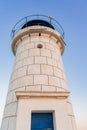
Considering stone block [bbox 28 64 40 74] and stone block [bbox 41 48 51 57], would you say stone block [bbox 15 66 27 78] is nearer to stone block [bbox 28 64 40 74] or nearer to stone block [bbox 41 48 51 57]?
stone block [bbox 28 64 40 74]

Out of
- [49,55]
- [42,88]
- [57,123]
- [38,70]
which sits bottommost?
[57,123]

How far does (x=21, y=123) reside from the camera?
11.8 feet

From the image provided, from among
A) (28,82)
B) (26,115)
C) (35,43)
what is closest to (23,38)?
(35,43)

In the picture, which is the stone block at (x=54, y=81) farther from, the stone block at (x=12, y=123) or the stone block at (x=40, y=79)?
the stone block at (x=12, y=123)

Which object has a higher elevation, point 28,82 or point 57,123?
point 28,82

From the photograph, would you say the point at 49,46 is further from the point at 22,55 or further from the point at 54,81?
the point at 54,81

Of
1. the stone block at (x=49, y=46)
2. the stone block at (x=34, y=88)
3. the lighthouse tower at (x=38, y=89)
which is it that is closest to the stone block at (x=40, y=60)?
the lighthouse tower at (x=38, y=89)

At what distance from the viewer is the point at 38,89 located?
14.2 feet

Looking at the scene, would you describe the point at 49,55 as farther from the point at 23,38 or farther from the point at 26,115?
the point at 26,115

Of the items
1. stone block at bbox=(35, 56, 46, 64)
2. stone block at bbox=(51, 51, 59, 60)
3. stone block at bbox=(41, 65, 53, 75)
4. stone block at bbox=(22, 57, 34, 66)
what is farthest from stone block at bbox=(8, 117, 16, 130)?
stone block at bbox=(51, 51, 59, 60)

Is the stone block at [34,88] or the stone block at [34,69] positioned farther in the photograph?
the stone block at [34,69]

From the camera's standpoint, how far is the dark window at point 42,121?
373 cm

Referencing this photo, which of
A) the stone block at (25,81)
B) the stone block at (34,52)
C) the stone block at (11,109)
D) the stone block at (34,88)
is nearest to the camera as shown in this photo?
the stone block at (11,109)

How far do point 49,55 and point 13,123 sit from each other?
2.78 meters
